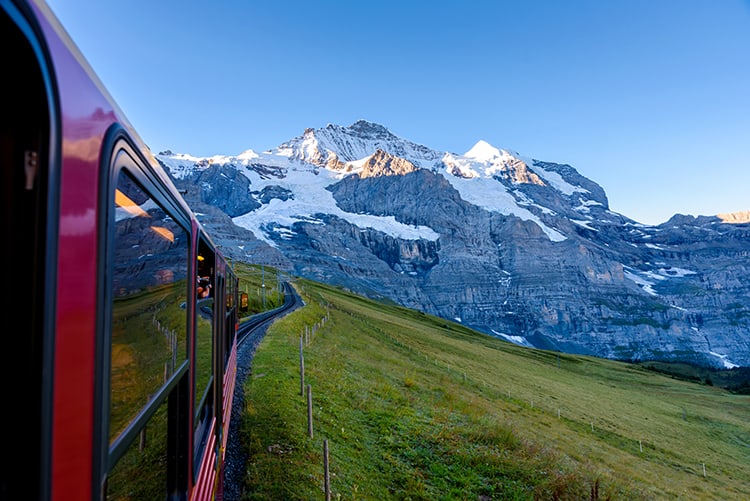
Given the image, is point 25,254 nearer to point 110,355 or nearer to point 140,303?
point 110,355

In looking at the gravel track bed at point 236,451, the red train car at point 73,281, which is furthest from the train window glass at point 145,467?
the gravel track bed at point 236,451

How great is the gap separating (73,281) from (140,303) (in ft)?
3.58

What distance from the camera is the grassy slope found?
37.1ft

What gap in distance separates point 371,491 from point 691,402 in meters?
66.7

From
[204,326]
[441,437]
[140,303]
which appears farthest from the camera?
[441,437]

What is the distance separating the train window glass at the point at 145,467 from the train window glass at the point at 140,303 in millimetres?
225

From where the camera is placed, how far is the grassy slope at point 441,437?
11.3 meters

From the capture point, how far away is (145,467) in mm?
2975

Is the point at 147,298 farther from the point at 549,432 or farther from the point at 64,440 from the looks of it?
the point at 549,432

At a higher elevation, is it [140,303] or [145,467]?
[140,303]

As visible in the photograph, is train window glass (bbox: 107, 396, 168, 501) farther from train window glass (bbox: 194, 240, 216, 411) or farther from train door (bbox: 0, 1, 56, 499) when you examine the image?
train window glass (bbox: 194, 240, 216, 411)

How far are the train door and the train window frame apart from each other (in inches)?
21.0

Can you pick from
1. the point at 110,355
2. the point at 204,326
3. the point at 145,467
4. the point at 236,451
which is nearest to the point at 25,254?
the point at 110,355

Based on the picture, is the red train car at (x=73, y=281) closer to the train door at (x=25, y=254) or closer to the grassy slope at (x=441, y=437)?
the train door at (x=25, y=254)
